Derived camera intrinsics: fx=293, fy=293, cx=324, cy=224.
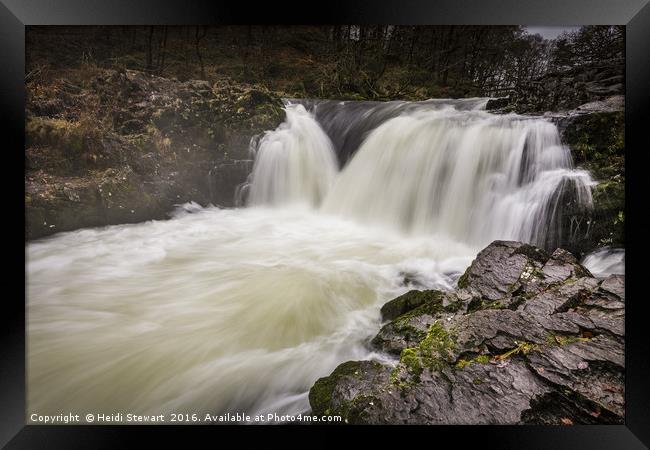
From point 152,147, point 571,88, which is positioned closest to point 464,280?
point 571,88

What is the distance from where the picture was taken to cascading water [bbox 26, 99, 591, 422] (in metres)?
1.68

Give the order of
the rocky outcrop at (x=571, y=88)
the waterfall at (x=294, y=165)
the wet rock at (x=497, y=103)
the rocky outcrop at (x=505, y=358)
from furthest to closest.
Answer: the waterfall at (x=294, y=165)
the wet rock at (x=497, y=103)
the rocky outcrop at (x=571, y=88)
the rocky outcrop at (x=505, y=358)

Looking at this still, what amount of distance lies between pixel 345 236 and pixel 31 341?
78.8 inches

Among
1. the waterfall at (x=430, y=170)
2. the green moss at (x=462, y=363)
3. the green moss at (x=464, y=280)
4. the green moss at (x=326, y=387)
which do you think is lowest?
the green moss at (x=326, y=387)

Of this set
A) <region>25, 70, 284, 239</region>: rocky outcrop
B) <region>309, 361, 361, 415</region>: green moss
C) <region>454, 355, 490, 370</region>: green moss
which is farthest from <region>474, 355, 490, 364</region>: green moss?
<region>25, 70, 284, 239</region>: rocky outcrop

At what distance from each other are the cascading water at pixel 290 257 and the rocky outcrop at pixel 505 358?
0.17 metres

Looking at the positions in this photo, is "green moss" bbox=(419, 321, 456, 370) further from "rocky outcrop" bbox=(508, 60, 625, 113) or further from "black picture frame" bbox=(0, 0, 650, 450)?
"rocky outcrop" bbox=(508, 60, 625, 113)

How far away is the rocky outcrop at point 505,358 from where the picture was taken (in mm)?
1533

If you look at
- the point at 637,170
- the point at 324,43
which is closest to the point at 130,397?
the point at 324,43

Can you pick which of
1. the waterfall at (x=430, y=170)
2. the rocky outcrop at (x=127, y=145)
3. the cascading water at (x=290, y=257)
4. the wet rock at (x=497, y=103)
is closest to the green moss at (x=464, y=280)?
the cascading water at (x=290, y=257)

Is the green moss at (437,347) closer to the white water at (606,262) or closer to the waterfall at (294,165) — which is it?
the white water at (606,262)

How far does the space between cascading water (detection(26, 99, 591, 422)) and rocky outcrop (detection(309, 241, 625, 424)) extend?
0.17 meters

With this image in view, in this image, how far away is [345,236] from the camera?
2.17 meters

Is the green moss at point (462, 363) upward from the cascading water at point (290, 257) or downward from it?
downward
